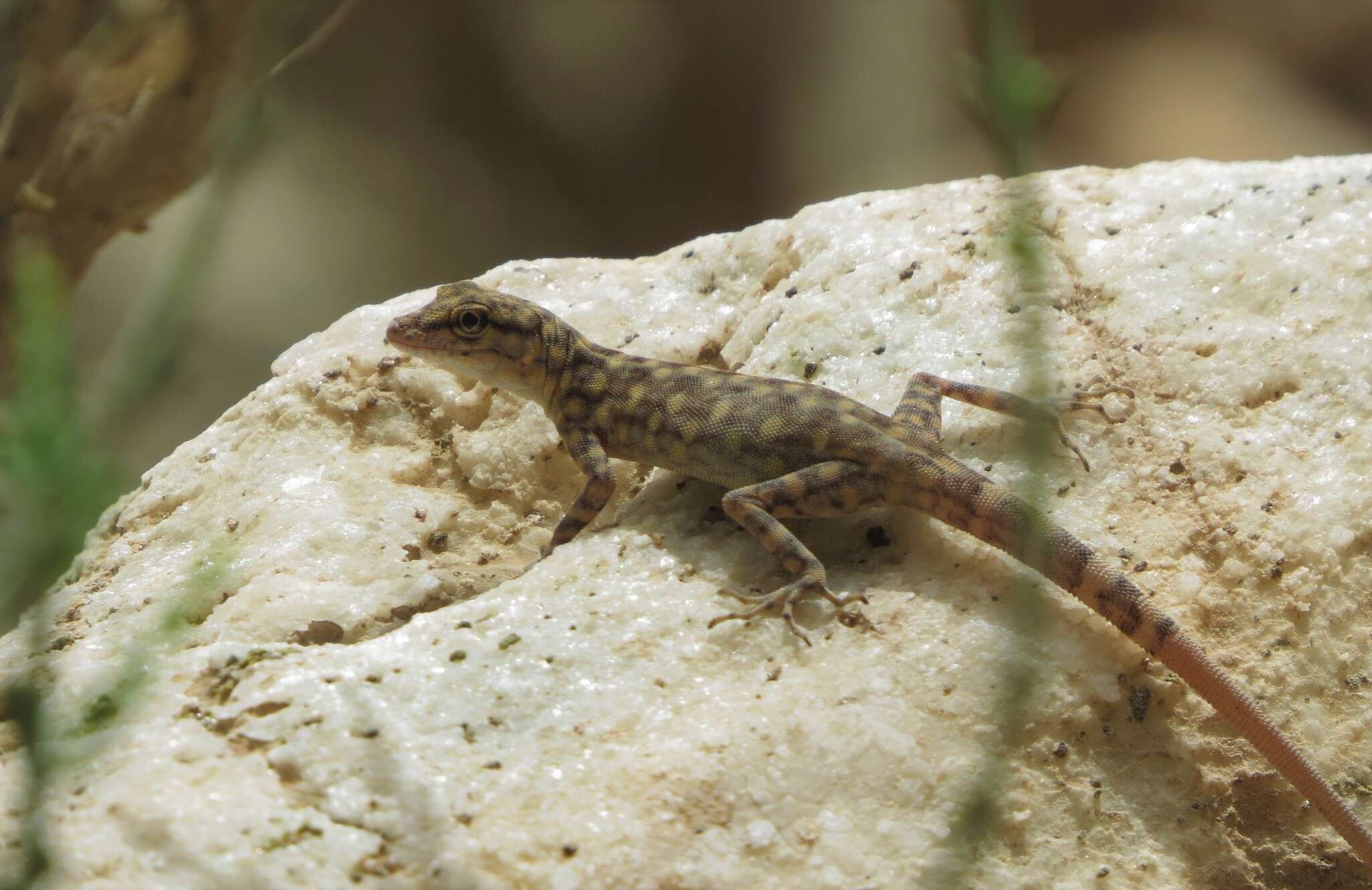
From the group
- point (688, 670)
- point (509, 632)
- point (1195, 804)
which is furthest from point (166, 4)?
point (1195, 804)

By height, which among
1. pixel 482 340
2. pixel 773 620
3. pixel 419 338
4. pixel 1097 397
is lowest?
pixel 773 620

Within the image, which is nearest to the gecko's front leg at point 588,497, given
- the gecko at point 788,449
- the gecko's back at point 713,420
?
the gecko at point 788,449

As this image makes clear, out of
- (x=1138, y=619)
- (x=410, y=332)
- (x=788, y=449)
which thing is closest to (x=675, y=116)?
(x=410, y=332)

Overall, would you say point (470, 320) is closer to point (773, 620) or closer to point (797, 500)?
point (797, 500)

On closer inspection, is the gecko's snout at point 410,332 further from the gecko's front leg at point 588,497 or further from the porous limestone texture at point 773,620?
the gecko's front leg at point 588,497

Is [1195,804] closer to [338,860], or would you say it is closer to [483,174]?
[338,860]

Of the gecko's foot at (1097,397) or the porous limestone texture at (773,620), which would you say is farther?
the gecko's foot at (1097,397)

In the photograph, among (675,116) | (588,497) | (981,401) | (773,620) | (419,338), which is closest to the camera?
(773,620)
